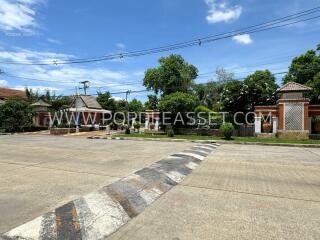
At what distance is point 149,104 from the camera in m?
38.3

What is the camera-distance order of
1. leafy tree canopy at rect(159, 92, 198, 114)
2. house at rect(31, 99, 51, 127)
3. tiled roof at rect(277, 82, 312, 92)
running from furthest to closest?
1. house at rect(31, 99, 51, 127)
2. leafy tree canopy at rect(159, 92, 198, 114)
3. tiled roof at rect(277, 82, 312, 92)

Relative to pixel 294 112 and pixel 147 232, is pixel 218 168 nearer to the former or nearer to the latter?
pixel 147 232

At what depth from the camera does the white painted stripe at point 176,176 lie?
6913 millimetres

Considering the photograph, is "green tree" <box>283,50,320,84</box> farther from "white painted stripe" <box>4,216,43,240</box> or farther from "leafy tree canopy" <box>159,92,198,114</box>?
"white painted stripe" <box>4,216,43,240</box>

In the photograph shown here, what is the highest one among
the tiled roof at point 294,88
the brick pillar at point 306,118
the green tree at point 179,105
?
the tiled roof at point 294,88

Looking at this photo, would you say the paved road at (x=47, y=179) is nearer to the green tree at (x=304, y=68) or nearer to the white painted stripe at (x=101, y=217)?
the white painted stripe at (x=101, y=217)

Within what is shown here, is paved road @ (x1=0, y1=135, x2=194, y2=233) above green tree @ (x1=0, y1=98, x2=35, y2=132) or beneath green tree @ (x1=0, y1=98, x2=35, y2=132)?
beneath

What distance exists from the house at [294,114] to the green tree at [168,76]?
16775 millimetres

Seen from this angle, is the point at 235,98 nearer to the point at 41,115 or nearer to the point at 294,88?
the point at 294,88

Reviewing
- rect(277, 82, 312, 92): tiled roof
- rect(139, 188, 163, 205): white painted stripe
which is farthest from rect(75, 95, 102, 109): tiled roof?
rect(139, 188, 163, 205): white painted stripe

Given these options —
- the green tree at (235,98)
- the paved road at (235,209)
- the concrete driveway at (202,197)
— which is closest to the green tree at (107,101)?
the green tree at (235,98)

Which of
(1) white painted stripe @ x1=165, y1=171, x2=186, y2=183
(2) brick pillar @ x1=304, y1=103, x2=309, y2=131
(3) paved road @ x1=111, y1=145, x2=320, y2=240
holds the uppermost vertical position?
(2) brick pillar @ x1=304, y1=103, x2=309, y2=131

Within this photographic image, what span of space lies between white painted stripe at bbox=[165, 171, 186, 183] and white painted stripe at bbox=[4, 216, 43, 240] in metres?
3.57

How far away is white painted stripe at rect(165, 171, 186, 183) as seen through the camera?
6.91m
